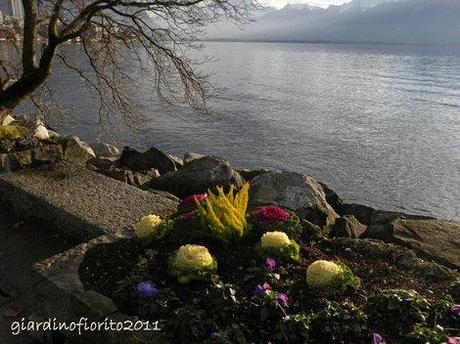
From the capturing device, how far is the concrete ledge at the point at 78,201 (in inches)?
352

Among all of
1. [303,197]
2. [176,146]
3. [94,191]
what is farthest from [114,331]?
[176,146]

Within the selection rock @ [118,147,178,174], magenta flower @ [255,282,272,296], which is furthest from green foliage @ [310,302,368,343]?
rock @ [118,147,178,174]

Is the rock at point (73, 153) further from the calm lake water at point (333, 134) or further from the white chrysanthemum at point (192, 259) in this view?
the calm lake water at point (333, 134)

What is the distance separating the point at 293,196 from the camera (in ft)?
39.8

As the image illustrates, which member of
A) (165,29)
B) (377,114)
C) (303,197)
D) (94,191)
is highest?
(165,29)

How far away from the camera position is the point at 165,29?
14.3 m

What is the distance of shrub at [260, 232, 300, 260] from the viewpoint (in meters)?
6.62

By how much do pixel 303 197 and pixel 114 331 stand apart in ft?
24.9

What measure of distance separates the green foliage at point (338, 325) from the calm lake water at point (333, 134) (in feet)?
46.5

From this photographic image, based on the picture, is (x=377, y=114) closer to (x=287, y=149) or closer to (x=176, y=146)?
(x=287, y=149)

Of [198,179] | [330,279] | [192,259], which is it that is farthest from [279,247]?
[198,179]

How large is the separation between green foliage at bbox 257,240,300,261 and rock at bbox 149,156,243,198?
654 centimetres

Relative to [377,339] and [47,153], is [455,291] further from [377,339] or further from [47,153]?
[47,153]

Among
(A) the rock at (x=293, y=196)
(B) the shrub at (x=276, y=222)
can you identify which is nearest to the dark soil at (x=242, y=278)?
(B) the shrub at (x=276, y=222)
